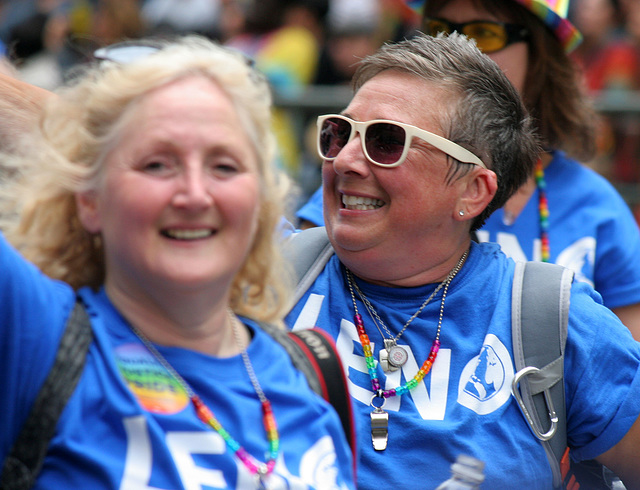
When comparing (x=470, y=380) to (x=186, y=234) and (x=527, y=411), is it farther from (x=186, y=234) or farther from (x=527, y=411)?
(x=186, y=234)

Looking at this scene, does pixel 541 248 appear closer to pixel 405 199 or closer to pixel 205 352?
pixel 405 199

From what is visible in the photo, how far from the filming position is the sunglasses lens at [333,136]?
2414mm

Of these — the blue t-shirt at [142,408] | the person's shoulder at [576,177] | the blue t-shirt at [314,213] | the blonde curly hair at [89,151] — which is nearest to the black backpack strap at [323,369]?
the blue t-shirt at [142,408]

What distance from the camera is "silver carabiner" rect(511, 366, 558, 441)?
2158mm

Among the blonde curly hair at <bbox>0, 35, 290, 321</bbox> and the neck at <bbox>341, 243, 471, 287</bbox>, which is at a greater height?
the blonde curly hair at <bbox>0, 35, 290, 321</bbox>

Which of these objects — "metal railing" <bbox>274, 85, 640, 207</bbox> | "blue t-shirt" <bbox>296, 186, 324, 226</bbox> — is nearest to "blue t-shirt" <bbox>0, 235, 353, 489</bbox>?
"blue t-shirt" <bbox>296, 186, 324, 226</bbox>

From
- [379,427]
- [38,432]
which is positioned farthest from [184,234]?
[379,427]

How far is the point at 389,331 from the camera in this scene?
2291mm

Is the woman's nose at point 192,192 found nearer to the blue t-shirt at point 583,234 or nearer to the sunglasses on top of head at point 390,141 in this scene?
the sunglasses on top of head at point 390,141

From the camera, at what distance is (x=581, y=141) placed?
3234 mm

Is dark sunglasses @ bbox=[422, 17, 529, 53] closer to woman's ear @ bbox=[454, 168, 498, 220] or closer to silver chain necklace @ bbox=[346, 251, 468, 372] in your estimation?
woman's ear @ bbox=[454, 168, 498, 220]

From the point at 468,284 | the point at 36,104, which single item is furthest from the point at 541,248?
the point at 36,104

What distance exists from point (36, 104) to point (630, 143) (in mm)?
4926

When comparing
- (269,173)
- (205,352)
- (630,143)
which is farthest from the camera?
(630,143)
